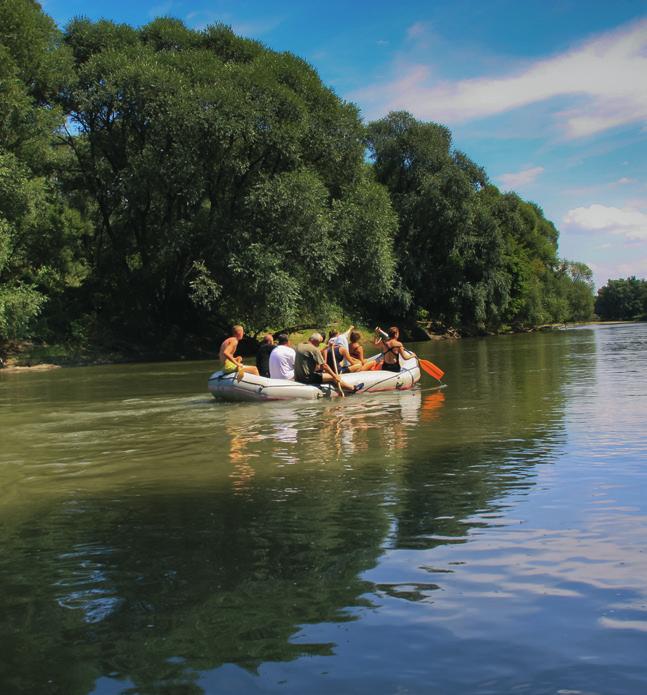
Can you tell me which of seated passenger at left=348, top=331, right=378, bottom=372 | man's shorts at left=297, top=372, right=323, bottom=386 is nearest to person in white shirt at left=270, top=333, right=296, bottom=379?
man's shorts at left=297, top=372, right=323, bottom=386

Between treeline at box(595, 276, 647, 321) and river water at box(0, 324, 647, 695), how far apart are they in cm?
13560

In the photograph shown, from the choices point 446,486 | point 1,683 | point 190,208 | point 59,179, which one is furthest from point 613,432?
point 59,179

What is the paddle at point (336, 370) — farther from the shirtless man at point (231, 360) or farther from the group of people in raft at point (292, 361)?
the shirtless man at point (231, 360)

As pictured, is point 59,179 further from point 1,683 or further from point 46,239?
point 1,683

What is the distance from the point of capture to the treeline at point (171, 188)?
28203 mm

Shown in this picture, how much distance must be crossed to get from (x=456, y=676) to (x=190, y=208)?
2999cm

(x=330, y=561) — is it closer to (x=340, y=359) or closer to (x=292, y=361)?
(x=292, y=361)

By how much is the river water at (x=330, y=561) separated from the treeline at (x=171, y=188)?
18.8 meters

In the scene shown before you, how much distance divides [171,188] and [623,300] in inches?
5108

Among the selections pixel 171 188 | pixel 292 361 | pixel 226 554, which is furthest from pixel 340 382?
pixel 171 188

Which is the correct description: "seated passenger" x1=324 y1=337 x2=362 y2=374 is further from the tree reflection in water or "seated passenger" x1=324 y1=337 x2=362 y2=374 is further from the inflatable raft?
the tree reflection in water

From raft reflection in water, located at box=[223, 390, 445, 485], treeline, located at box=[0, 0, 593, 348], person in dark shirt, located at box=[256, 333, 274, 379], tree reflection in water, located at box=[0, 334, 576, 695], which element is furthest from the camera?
treeline, located at box=[0, 0, 593, 348]

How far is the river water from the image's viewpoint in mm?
3502

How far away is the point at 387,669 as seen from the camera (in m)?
3.45
